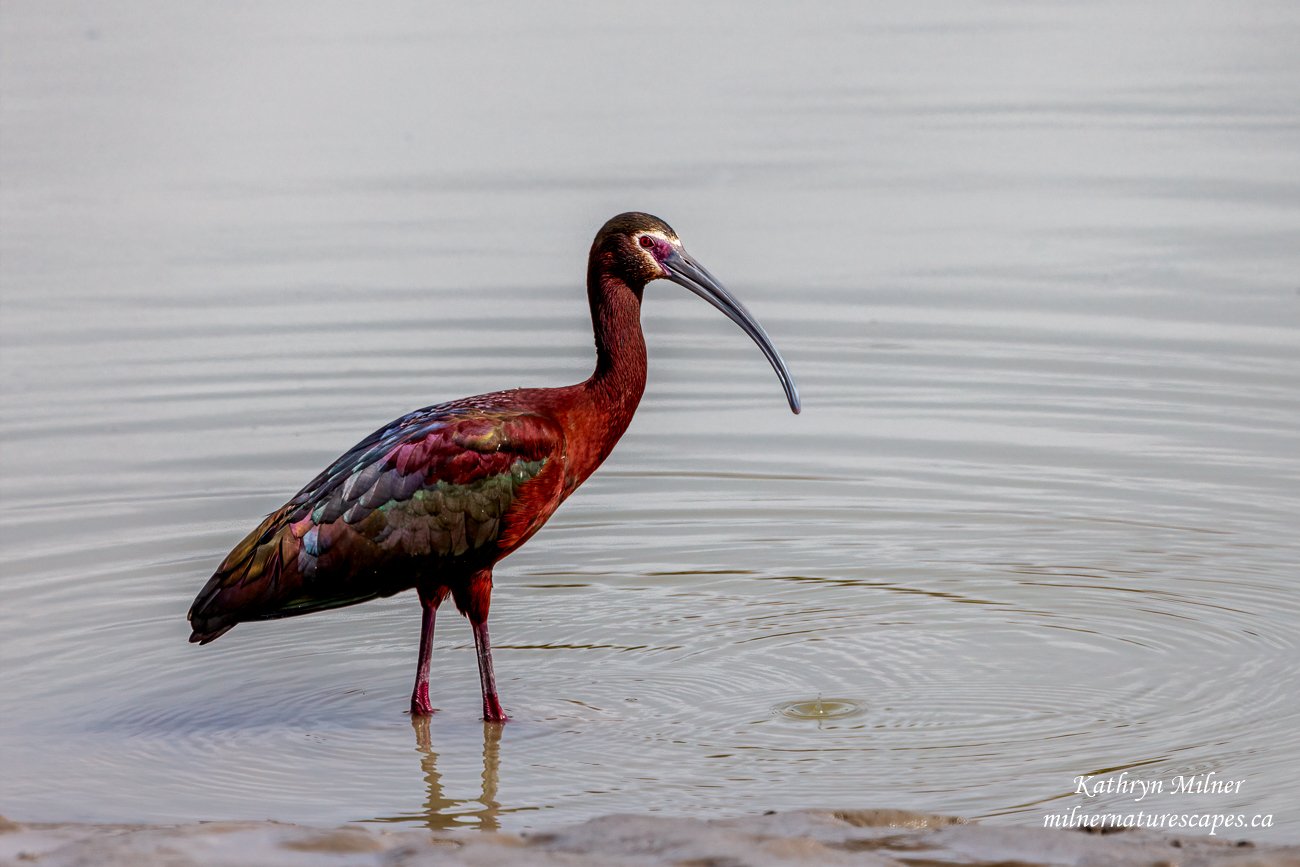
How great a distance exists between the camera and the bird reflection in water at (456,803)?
22.6 ft

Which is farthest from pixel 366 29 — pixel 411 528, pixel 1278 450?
pixel 411 528

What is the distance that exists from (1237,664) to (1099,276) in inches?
233

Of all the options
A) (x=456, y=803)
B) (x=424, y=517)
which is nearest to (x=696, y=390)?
(x=424, y=517)

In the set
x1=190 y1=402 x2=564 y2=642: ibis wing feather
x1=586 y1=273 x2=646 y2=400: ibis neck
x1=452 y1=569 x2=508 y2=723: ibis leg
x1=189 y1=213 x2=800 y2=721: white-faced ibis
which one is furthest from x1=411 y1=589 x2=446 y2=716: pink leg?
x1=586 y1=273 x2=646 y2=400: ibis neck

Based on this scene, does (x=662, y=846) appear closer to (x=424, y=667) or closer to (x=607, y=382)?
(x=424, y=667)

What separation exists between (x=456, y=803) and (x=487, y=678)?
0.76 m

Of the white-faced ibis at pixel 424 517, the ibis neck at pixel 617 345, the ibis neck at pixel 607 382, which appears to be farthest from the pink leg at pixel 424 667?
the ibis neck at pixel 617 345

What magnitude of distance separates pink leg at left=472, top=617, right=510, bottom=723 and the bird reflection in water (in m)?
0.10

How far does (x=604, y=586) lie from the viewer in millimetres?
9273

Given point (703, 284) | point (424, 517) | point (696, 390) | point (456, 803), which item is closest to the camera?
point (456, 803)

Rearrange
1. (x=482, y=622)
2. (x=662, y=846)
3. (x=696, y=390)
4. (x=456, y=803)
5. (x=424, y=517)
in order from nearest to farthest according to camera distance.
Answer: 1. (x=662, y=846)
2. (x=456, y=803)
3. (x=424, y=517)
4. (x=482, y=622)
5. (x=696, y=390)

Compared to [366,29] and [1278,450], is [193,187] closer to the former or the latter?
[366,29]

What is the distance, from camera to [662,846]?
17.9 ft

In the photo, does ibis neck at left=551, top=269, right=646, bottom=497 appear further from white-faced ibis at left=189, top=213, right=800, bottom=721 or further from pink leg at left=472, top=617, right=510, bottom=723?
pink leg at left=472, top=617, right=510, bottom=723
